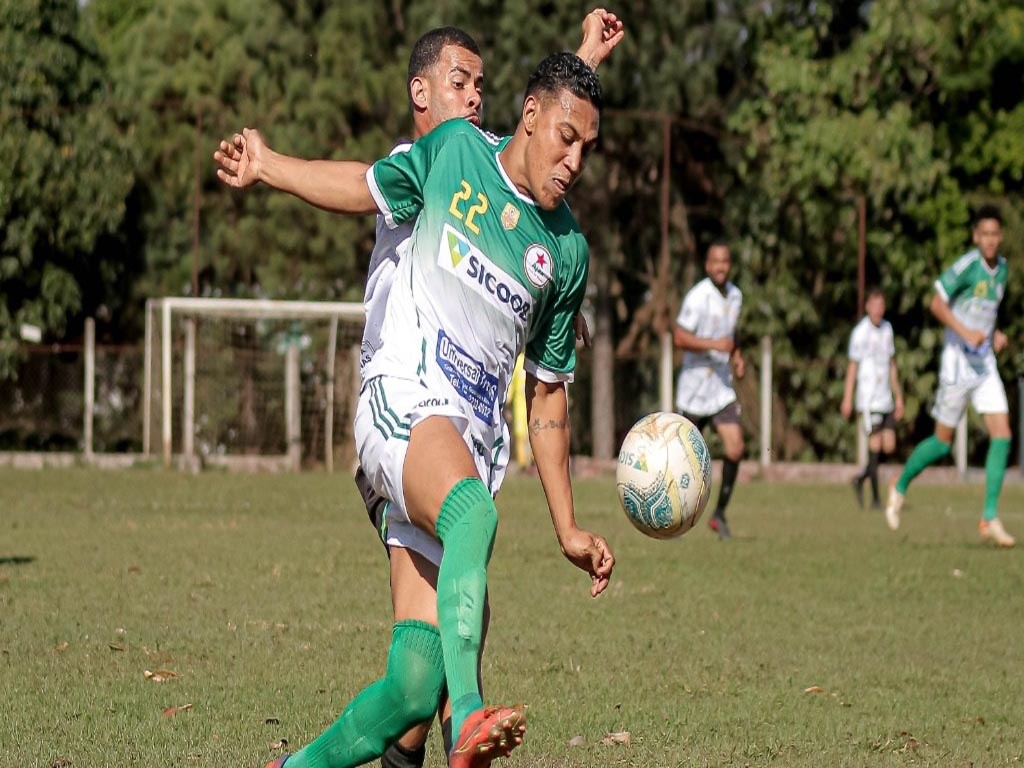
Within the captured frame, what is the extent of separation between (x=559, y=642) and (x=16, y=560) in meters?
4.46

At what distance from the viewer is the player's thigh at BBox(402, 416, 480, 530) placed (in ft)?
15.7

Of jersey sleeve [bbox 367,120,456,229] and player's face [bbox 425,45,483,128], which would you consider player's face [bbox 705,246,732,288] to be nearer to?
player's face [bbox 425,45,483,128]

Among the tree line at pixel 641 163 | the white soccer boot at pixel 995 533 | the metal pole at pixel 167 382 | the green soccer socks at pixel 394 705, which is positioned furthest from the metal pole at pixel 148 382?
the green soccer socks at pixel 394 705

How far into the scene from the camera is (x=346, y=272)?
2750cm

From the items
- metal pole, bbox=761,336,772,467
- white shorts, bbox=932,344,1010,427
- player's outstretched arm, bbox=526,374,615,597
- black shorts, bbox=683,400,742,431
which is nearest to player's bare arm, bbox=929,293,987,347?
white shorts, bbox=932,344,1010,427

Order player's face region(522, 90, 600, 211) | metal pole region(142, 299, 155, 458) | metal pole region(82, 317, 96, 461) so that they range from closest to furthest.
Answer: player's face region(522, 90, 600, 211)
metal pole region(142, 299, 155, 458)
metal pole region(82, 317, 96, 461)

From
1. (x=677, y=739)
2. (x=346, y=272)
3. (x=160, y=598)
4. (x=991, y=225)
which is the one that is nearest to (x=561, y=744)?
(x=677, y=739)

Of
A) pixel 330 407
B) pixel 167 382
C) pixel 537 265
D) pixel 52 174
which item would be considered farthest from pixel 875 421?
pixel 537 265

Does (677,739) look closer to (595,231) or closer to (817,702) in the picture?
(817,702)

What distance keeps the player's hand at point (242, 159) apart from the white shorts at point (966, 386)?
10.0 m

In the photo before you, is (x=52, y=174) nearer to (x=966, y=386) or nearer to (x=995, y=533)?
(x=966, y=386)

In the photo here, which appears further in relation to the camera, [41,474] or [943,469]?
[943,469]

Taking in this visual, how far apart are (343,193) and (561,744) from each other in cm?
228

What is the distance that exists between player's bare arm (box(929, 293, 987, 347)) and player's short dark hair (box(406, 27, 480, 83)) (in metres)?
8.89
